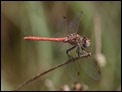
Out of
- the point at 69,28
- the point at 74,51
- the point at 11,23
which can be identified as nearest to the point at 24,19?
the point at 11,23

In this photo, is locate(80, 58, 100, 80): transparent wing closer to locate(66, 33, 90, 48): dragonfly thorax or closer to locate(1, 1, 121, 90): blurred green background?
locate(66, 33, 90, 48): dragonfly thorax

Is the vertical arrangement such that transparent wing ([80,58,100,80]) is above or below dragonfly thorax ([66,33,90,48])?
below

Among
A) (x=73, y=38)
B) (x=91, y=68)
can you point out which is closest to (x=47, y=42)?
(x=73, y=38)

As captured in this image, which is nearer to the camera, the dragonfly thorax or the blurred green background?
the dragonfly thorax

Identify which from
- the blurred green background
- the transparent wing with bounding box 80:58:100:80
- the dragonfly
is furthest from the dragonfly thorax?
the blurred green background

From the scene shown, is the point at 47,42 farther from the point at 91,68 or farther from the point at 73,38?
the point at 91,68

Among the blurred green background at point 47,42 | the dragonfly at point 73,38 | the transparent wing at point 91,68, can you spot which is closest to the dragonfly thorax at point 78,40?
the dragonfly at point 73,38
